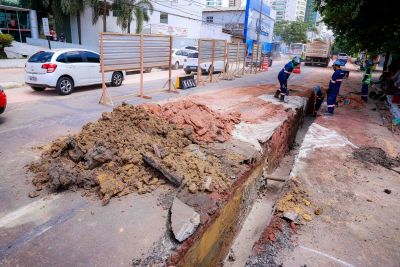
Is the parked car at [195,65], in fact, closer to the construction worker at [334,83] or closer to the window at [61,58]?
the construction worker at [334,83]

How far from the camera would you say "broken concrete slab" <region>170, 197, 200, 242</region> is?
326 cm

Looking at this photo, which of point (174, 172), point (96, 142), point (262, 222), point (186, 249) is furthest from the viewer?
point (262, 222)

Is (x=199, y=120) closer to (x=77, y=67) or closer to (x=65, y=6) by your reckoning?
(x=77, y=67)

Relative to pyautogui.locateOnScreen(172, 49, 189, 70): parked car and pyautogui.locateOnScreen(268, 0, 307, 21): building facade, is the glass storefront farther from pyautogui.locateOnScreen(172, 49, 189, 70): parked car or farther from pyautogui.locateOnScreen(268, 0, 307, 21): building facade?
pyautogui.locateOnScreen(268, 0, 307, 21): building facade

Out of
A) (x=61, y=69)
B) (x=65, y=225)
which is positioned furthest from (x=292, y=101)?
(x=65, y=225)

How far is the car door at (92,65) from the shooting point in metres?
11.8

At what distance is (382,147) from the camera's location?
24.5 feet

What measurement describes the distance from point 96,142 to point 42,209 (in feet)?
4.56

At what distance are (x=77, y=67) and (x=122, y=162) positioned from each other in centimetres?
820

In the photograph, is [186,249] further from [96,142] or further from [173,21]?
[173,21]

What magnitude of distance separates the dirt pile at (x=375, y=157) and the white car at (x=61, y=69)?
9.92 meters

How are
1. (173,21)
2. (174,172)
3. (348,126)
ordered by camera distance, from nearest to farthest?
(174,172) < (348,126) < (173,21)

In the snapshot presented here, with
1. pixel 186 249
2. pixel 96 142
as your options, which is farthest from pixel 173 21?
pixel 186 249

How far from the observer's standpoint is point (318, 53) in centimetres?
3519
